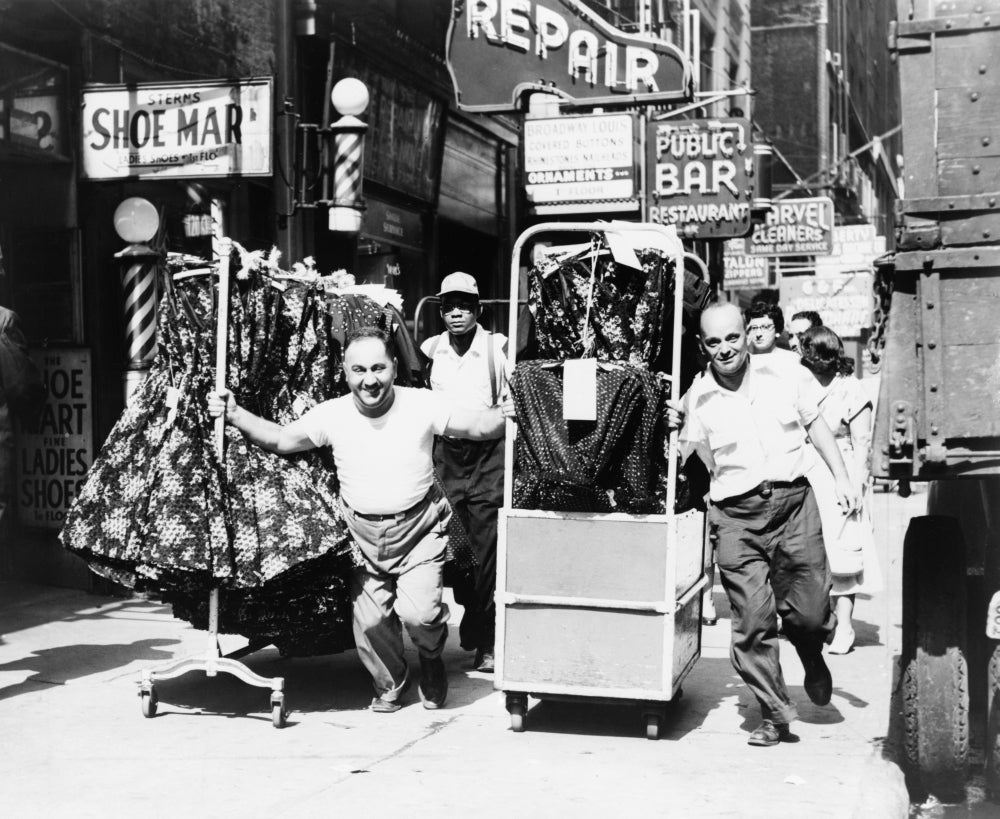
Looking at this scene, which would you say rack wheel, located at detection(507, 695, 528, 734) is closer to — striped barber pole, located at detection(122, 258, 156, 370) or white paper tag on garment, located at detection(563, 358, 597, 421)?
white paper tag on garment, located at detection(563, 358, 597, 421)

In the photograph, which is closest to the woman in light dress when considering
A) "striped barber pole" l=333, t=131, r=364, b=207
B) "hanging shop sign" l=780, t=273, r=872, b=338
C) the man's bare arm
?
the man's bare arm

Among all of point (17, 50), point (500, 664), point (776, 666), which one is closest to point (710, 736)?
point (776, 666)

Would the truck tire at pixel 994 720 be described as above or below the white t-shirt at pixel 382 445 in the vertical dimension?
below

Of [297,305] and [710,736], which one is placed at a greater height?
[297,305]

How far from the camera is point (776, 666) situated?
5.68m

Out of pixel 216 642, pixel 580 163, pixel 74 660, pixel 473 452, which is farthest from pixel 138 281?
pixel 580 163

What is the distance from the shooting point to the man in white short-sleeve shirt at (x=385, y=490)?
20.2 feet

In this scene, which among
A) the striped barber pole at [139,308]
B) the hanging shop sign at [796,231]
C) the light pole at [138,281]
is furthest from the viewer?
the hanging shop sign at [796,231]

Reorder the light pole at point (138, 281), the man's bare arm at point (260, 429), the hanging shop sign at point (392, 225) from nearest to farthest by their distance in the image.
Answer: the man's bare arm at point (260, 429) → the light pole at point (138, 281) → the hanging shop sign at point (392, 225)

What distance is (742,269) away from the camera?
84.5ft

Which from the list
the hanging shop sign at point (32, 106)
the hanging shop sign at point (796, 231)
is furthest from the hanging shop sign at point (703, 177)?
the hanging shop sign at point (796, 231)

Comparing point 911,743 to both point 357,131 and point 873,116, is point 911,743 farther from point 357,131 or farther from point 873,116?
point 873,116

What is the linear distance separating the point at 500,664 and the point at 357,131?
6104mm

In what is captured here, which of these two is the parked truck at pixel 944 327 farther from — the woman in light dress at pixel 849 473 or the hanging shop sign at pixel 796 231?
the hanging shop sign at pixel 796 231
